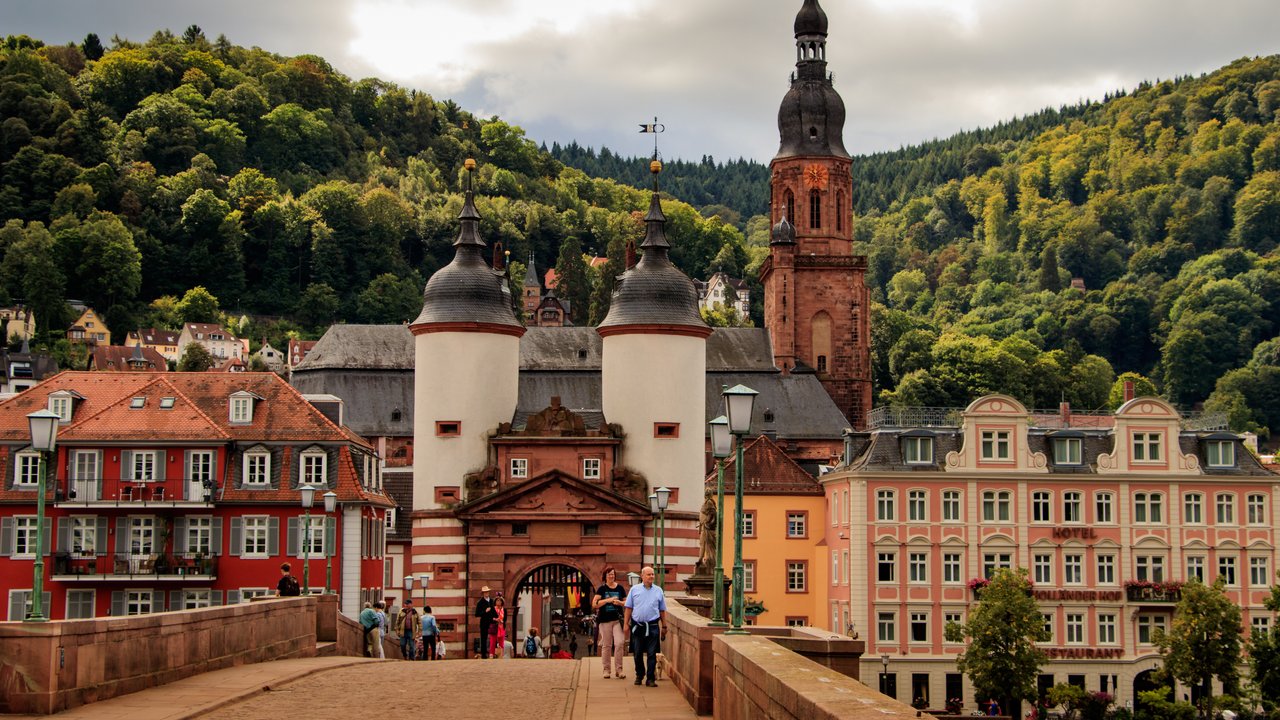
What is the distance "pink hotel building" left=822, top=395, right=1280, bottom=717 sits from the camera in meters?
78.4

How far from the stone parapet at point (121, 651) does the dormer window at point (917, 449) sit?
151 ft

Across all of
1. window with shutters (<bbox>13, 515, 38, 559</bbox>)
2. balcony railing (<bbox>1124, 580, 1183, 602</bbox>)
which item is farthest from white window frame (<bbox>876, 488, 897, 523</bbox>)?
window with shutters (<bbox>13, 515, 38, 559</bbox>)

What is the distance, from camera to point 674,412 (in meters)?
65.9

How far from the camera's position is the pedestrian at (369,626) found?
1831 inches

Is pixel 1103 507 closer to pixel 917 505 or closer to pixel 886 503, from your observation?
pixel 917 505

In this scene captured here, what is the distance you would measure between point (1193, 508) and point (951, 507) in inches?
405

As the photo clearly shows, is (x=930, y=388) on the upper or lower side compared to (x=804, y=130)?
lower

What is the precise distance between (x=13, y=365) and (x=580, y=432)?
110875 millimetres

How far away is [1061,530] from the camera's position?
261 ft

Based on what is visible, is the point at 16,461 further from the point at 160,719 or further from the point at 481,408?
the point at 160,719

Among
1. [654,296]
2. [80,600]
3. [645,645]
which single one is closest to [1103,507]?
[654,296]

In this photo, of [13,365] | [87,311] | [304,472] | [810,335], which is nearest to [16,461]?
[304,472]

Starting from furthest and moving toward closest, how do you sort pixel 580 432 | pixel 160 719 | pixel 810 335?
pixel 810 335, pixel 580 432, pixel 160 719

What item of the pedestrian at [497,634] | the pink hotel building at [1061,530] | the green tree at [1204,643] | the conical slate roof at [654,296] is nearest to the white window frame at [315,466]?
the conical slate roof at [654,296]
